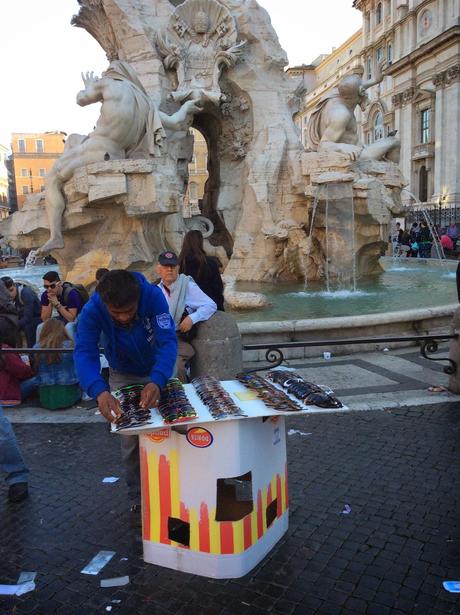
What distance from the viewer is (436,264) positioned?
587 inches

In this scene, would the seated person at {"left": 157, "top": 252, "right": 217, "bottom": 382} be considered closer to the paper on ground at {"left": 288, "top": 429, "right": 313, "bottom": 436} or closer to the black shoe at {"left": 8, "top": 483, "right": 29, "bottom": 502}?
the paper on ground at {"left": 288, "top": 429, "right": 313, "bottom": 436}

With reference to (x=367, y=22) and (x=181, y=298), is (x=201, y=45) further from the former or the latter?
(x=367, y=22)

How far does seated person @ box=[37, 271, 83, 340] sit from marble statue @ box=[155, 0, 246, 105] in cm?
651

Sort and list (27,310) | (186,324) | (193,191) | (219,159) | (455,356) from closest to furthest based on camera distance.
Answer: (186,324) → (455,356) → (27,310) → (219,159) → (193,191)

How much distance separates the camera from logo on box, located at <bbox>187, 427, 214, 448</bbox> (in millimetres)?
2502

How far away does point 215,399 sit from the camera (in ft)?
8.62

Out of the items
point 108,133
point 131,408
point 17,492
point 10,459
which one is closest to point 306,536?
point 131,408

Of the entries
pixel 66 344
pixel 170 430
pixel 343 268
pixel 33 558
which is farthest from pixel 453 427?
pixel 343 268

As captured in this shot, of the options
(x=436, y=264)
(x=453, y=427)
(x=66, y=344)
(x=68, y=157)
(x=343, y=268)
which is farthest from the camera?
(x=436, y=264)

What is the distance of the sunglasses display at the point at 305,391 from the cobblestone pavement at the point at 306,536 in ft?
2.67

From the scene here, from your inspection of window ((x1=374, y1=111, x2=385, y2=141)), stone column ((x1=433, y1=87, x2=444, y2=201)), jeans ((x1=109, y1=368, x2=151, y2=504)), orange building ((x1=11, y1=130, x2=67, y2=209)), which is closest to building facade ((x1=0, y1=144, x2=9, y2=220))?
orange building ((x1=11, y1=130, x2=67, y2=209))

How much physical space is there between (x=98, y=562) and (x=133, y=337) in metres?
1.12

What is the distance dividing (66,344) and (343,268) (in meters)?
6.73

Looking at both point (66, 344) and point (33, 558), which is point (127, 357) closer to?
point (33, 558)
